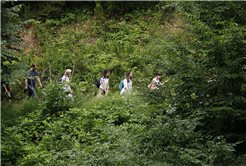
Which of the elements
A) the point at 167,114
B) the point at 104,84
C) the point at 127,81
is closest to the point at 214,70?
the point at 167,114

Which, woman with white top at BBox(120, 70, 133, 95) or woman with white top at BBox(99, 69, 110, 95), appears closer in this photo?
woman with white top at BBox(120, 70, 133, 95)

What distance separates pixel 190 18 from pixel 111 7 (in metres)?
12.9

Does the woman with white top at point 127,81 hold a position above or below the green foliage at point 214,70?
below

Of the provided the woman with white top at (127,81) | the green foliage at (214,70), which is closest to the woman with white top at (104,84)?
the woman with white top at (127,81)

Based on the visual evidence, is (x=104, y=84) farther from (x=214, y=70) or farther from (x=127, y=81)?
(x=214, y=70)

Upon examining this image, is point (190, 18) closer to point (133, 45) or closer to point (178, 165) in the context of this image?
point (178, 165)

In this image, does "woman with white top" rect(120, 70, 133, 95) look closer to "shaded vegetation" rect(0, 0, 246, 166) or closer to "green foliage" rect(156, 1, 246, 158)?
"shaded vegetation" rect(0, 0, 246, 166)

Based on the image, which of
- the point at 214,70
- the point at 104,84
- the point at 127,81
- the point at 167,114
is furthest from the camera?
the point at 104,84

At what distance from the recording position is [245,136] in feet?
10.4

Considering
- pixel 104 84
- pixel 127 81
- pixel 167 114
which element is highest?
pixel 167 114

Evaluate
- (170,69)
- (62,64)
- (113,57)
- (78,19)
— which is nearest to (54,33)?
(78,19)

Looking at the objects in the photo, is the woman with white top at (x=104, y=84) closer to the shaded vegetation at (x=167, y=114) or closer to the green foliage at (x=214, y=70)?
the shaded vegetation at (x=167, y=114)

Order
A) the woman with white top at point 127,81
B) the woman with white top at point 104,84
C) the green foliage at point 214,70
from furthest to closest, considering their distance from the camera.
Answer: the woman with white top at point 104,84 → the woman with white top at point 127,81 → the green foliage at point 214,70

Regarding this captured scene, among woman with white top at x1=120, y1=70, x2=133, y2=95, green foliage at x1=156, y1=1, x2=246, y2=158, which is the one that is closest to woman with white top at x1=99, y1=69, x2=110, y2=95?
woman with white top at x1=120, y1=70, x2=133, y2=95
